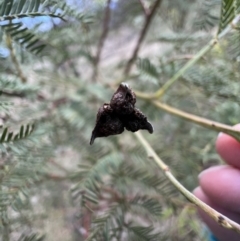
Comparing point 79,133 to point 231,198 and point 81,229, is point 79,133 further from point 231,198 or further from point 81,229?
point 231,198

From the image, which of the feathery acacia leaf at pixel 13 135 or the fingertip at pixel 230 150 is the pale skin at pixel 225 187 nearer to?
the fingertip at pixel 230 150

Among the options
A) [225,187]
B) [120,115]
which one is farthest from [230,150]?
[120,115]

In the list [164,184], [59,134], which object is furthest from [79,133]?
[164,184]

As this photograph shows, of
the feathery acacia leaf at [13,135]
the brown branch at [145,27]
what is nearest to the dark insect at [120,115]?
the feathery acacia leaf at [13,135]

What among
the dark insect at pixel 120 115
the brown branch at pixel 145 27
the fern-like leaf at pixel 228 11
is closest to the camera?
the dark insect at pixel 120 115

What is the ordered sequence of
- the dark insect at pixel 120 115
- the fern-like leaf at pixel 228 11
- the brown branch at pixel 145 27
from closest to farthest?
the dark insect at pixel 120 115
the fern-like leaf at pixel 228 11
the brown branch at pixel 145 27

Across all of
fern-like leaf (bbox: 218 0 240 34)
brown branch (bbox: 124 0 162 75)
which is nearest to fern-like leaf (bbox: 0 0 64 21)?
fern-like leaf (bbox: 218 0 240 34)
